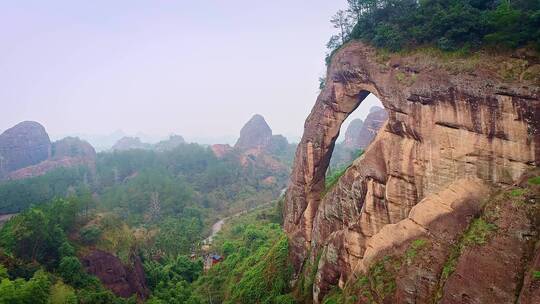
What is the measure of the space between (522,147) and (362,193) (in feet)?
23.0

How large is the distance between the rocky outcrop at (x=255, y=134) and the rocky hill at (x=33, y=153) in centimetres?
4518

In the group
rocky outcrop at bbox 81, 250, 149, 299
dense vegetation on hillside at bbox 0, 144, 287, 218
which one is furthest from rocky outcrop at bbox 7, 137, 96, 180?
rocky outcrop at bbox 81, 250, 149, 299

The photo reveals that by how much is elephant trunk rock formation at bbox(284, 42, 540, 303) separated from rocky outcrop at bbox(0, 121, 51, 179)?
89233 millimetres

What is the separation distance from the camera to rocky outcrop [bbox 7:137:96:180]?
8634cm

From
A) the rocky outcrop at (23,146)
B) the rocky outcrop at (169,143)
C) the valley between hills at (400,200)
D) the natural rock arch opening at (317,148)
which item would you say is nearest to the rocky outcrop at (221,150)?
the rocky outcrop at (23,146)

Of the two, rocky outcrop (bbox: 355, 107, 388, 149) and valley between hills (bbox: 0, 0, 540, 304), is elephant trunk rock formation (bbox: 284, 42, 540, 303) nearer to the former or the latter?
valley between hills (bbox: 0, 0, 540, 304)

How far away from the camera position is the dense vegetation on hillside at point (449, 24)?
14.4 meters

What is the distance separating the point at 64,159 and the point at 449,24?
340 ft

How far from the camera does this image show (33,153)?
100 meters

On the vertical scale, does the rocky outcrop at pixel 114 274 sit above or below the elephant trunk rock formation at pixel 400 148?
below

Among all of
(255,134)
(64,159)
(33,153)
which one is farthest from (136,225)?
(255,134)

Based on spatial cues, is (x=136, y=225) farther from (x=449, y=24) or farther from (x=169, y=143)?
(x=169, y=143)

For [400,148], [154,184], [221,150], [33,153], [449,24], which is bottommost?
[221,150]

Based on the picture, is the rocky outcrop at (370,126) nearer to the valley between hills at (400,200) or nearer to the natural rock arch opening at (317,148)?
the valley between hills at (400,200)
